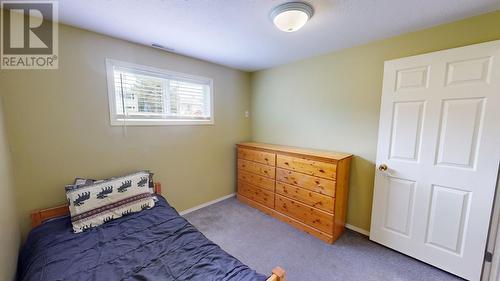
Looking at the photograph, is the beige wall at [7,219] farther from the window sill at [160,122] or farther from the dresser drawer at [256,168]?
the dresser drawer at [256,168]

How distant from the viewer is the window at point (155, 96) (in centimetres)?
212

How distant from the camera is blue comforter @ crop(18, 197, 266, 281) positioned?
1.14 meters

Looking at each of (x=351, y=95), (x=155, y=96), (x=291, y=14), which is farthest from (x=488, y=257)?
(x=155, y=96)

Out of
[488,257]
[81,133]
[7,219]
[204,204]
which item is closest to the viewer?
[7,219]

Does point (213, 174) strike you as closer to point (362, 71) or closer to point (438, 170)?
point (362, 71)

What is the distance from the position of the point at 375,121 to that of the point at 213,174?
235cm

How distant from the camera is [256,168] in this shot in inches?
115

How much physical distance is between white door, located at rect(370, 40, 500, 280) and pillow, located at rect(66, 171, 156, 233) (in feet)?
8.31

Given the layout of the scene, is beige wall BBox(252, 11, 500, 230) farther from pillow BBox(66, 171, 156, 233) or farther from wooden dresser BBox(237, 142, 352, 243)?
pillow BBox(66, 171, 156, 233)

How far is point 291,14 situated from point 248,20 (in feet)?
1.32

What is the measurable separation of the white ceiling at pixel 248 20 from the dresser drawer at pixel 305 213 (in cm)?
194

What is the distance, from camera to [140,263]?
1.23 metres

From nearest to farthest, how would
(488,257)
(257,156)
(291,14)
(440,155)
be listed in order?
(291,14), (488,257), (440,155), (257,156)

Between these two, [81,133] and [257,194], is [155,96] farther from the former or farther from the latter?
[257,194]
